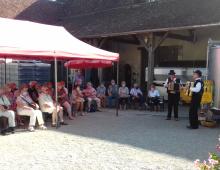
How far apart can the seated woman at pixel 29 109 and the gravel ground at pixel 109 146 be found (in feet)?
1.16

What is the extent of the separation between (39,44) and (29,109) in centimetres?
175

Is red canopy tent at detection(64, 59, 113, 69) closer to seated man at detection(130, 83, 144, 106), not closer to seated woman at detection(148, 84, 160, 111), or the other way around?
seated man at detection(130, 83, 144, 106)

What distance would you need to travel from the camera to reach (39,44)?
9.25m

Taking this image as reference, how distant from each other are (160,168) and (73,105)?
6462 millimetres

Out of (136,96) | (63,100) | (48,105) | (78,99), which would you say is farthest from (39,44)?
(136,96)

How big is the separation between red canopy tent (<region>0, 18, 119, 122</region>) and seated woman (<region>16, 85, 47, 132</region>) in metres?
1.11

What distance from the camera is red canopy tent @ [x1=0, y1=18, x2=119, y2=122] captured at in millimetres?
8585

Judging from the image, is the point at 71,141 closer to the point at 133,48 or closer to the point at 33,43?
the point at 33,43

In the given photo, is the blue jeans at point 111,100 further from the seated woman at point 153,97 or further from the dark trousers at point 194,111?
the dark trousers at point 194,111

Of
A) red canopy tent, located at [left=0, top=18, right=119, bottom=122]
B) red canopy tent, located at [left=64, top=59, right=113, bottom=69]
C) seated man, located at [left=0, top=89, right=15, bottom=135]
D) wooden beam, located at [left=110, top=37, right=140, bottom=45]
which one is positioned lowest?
seated man, located at [left=0, top=89, right=15, bottom=135]

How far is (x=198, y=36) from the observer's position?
1702cm

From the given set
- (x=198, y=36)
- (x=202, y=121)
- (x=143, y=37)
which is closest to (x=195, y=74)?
(x=202, y=121)

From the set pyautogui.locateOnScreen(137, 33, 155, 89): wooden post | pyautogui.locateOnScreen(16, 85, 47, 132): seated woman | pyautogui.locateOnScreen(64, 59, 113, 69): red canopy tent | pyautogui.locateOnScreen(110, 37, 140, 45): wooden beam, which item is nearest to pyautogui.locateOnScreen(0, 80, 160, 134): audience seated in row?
pyautogui.locateOnScreen(16, 85, 47, 132): seated woman

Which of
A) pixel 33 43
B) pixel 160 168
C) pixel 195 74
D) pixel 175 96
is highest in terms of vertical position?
pixel 33 43
